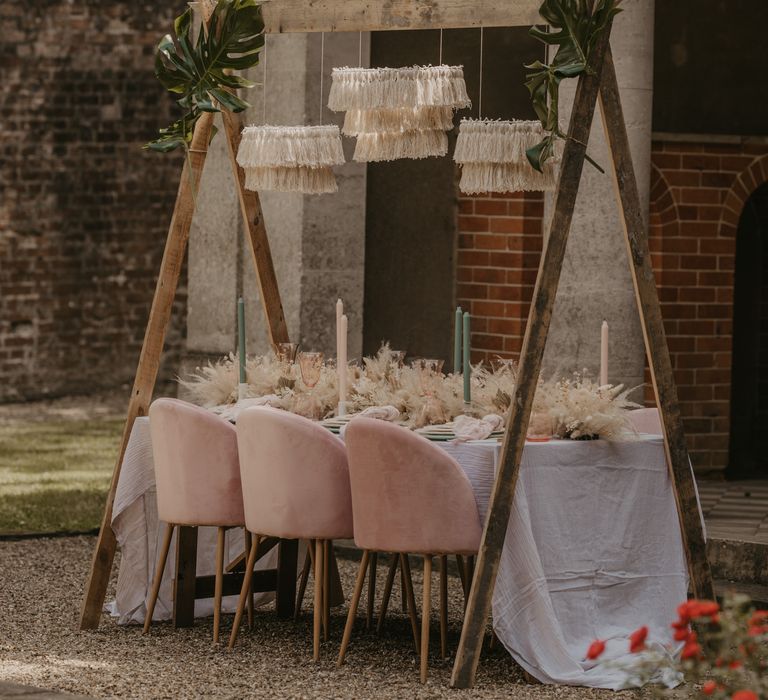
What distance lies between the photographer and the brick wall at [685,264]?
344 inches

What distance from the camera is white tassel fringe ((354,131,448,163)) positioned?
5770mm

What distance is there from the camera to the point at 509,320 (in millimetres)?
8719

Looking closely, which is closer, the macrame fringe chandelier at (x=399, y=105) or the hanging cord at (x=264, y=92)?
the macrame fringe chandelier at (x=399, y=105)

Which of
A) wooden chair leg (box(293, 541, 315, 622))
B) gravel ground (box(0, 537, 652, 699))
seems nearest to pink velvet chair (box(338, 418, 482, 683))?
gravel ground (box(0, 537, 652, 699))

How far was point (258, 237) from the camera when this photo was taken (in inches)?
244

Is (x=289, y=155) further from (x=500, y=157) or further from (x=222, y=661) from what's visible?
(x=222, y=661)

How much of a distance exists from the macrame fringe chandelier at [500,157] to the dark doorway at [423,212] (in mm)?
3249

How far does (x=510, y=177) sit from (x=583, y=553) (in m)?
1.26

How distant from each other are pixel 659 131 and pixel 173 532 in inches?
164

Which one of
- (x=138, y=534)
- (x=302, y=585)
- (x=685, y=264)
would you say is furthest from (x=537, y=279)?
(x=685, y=264)

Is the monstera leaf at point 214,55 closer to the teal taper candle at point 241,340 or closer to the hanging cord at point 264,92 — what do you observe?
the teal taper candle at point 241,340

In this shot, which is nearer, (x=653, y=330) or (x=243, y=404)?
(x=653, y=330)

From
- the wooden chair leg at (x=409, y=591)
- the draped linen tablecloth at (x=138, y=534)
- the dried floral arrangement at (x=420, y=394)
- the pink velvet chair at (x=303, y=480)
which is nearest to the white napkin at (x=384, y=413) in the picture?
the dried floral arrangement at (x=420, y=394)

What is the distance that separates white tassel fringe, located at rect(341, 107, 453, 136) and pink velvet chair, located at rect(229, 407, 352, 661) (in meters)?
1.18
